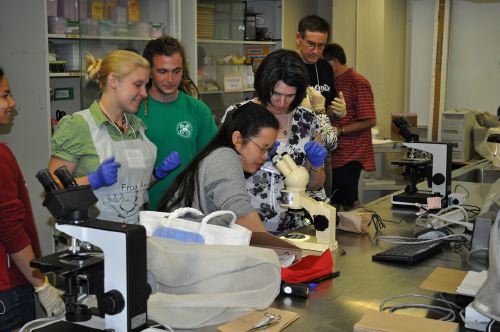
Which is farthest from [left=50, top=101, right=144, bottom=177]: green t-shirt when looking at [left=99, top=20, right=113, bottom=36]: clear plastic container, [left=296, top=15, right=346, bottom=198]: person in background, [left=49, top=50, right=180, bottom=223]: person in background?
[left=99, top=20, right=113, bottom=36]: clear plastic container

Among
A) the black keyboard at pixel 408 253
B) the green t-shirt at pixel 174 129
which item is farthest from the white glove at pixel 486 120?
the black keyboard at pixel 408 253

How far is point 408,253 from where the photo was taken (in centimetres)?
221

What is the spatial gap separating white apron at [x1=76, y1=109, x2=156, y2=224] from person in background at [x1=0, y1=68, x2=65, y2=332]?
277 mm

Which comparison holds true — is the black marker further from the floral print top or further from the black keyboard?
the floral print top

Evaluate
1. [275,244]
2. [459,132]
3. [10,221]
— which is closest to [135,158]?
[10,221]

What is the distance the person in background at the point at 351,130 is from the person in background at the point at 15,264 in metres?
2.48

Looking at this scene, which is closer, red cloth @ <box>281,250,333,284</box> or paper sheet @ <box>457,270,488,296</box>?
paper sheet @ <box>457,270,488,296</box>

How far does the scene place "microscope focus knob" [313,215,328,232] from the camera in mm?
2275

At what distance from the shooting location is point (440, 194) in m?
3.00

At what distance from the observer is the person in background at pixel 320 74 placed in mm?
3096

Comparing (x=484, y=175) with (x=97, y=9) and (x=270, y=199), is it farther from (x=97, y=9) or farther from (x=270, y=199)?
(x=97, y=9)

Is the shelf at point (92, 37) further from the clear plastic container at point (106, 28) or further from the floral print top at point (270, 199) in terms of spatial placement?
the floral print top at point (270, 199)

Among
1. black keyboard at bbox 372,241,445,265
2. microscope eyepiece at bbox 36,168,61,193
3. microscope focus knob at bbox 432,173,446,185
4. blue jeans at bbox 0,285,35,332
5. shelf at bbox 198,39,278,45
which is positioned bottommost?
blue jeans at bbox 0,285,35,332

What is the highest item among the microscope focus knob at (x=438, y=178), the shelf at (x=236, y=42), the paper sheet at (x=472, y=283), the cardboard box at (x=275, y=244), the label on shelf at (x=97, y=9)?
the label on shelf at (x=97, y=9)
